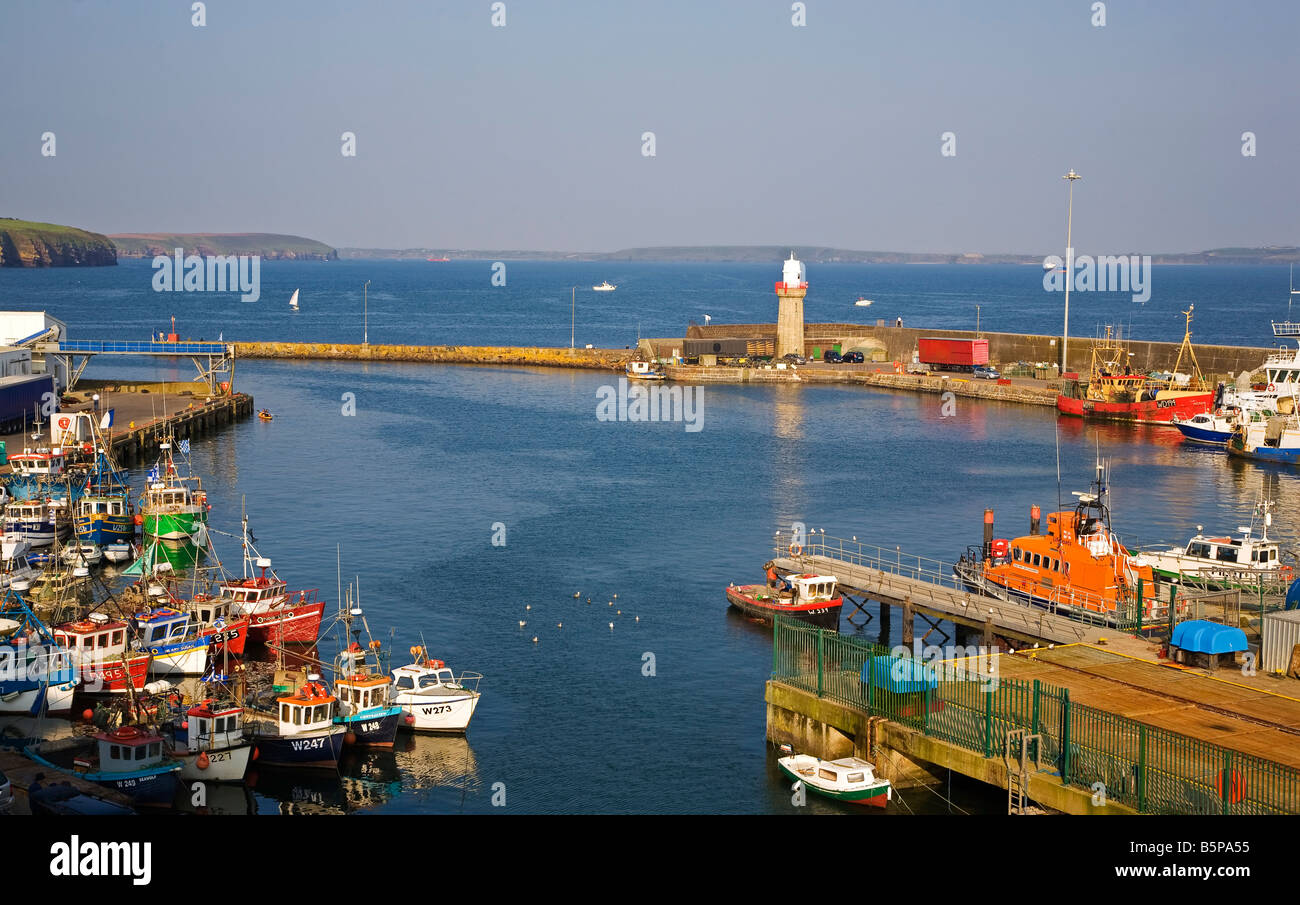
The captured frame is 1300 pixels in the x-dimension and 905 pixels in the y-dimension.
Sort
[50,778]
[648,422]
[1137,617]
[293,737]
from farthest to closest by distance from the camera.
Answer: [648,422] < [1137,617] < [293,737] < [50,778]

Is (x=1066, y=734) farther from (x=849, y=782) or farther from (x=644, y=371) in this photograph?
(x=644, y=371)

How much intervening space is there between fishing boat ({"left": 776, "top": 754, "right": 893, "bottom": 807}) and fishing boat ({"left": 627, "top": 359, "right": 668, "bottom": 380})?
3360 inches

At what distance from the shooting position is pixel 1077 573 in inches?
1384

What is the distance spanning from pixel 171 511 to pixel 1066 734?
116 feet

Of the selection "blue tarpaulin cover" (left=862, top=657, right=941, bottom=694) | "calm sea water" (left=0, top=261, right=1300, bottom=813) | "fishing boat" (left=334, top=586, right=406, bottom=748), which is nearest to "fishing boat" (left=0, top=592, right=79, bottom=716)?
"calm sea water" (left=0, top=261, right=1300, bottom=813)

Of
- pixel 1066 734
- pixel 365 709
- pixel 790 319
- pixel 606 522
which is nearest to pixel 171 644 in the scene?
pixel 365 709


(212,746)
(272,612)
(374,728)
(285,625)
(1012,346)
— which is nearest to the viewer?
(212,746)

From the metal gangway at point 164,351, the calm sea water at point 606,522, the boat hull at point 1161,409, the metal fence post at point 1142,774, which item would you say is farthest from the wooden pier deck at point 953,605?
the metal gangway at point 164,351

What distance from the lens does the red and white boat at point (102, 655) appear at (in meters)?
32.5

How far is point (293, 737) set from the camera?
2936cm
